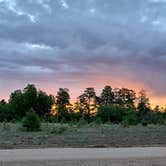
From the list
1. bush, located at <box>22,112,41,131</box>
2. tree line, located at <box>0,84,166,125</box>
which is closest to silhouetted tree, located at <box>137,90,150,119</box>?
tree line, located at <box>0,84,166,125</box>

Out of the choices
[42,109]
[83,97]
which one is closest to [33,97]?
[42,109]

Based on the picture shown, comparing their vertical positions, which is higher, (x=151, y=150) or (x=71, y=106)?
(x=71, y=106)

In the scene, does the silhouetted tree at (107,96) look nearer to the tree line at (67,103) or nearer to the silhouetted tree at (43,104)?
the tree line at (67,103)

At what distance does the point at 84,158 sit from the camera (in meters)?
15.5

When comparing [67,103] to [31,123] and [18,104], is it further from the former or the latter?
[31,123]

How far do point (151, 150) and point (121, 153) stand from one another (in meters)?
1.85

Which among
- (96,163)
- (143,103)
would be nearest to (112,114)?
(143,103)

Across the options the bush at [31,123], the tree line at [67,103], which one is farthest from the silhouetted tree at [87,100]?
the bush at [31,123]

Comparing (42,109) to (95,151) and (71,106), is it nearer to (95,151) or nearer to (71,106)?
(71,106)

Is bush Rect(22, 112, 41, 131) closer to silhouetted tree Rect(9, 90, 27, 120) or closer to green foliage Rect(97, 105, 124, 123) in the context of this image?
green foliage Rect(97, 105, 124, 123)

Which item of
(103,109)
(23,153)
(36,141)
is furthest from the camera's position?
(103,109)

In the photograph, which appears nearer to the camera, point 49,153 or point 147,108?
point 49,153

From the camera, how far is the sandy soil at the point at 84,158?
14334mm

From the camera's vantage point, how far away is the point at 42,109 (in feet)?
335
